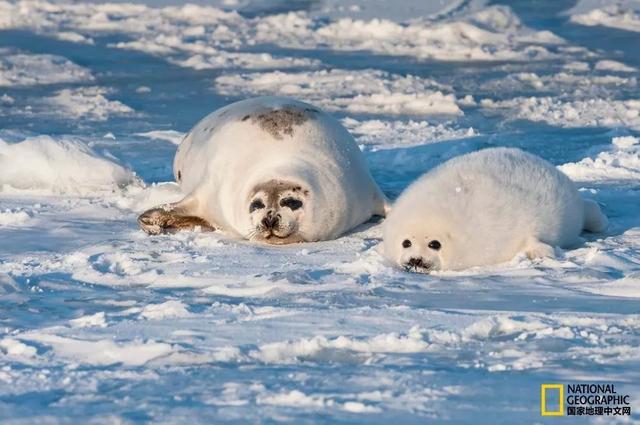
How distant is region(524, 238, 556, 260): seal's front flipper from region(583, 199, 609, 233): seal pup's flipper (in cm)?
59

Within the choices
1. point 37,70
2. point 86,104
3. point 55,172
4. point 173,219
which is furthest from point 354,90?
point 173,219

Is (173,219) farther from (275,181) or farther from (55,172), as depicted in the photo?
(55,172)

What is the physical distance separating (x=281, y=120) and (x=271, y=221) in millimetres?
740

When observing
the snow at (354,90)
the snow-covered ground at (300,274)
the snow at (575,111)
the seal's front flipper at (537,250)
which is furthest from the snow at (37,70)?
the seal's front flipper at (537,250)

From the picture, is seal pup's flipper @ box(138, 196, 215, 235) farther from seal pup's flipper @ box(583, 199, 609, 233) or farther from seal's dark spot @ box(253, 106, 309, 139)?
seal pup's flipper @ box(583, 199, 609, 233)

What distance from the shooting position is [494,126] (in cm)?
825

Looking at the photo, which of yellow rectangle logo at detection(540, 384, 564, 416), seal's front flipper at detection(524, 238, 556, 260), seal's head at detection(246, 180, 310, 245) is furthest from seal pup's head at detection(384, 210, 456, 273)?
yellow rectangle logo at detection(540, 384, 564, 416)

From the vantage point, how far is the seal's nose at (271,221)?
16.9 ft

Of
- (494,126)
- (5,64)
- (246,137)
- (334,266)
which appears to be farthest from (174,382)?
(5,64)

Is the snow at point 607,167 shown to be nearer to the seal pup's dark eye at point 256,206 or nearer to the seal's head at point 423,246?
the seal pup's dark eye at point 256,206

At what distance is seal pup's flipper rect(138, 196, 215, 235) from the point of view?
17.8ft

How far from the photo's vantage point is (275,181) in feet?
17.4

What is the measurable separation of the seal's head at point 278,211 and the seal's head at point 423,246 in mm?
649

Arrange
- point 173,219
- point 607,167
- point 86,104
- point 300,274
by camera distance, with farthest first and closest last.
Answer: point 86,104 < point 607,167 < point 173,219 < point 300,274
